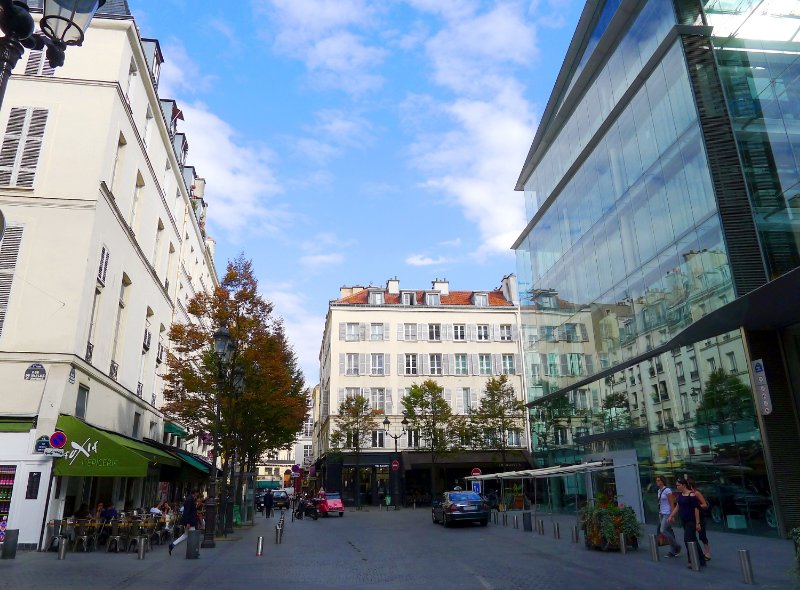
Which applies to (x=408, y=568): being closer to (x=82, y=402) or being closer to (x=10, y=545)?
(x=10, y=545)

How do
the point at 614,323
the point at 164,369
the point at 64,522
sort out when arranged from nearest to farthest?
the point at 64,522, the point at 614,323, the point at 164,369

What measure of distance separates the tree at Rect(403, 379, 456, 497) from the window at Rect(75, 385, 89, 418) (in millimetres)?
30465

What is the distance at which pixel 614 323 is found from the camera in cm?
2502

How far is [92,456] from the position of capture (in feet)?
52.3

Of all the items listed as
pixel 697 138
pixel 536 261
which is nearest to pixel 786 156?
pixel 697 138

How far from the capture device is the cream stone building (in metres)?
15.9

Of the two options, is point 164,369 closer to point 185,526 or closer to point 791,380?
point 185,526

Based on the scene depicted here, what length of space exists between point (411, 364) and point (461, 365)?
15.4 ft

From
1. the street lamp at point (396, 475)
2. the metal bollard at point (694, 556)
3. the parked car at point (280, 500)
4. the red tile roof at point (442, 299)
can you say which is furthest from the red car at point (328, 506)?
the metal bollard at point (694, 556)

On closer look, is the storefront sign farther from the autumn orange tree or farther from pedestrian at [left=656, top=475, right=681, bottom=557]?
the autumn orange tree

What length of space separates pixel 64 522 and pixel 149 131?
1674 centimetres

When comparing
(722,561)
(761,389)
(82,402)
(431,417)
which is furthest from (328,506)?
(722,561)

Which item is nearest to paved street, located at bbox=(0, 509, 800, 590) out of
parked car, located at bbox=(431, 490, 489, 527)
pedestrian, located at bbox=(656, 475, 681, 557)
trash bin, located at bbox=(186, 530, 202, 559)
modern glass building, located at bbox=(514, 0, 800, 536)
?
trash bin, located at bbox=(186, 530, 202, 559)

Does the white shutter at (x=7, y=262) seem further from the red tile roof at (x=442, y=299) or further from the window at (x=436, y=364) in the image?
the window at (x=436, y=364)
